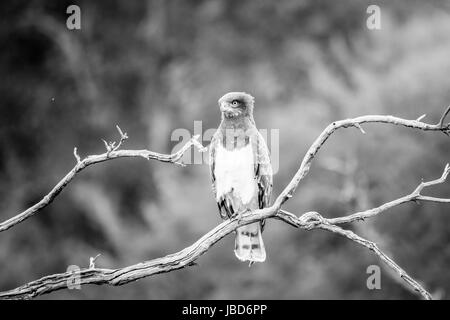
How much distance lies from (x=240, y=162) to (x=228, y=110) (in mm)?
378

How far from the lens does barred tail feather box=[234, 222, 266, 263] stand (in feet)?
15.7

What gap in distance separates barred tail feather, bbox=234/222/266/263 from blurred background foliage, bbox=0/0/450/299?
3.50 m

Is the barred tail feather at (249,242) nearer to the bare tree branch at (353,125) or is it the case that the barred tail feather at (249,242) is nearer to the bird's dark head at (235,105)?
the bird's dark head at (235,105)

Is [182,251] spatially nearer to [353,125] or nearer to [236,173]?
[353,125]

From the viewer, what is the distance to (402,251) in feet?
34.3

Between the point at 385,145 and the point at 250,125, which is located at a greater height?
the point at 385,145

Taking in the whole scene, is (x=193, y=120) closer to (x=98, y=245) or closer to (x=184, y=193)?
(x=184, y=193)

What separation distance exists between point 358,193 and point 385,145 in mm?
2005

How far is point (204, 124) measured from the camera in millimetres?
12031

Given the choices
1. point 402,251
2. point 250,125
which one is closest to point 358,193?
point 402,251

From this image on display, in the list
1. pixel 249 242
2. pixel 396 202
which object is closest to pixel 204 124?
pixel 249 242

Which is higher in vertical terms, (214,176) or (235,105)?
(235,105)

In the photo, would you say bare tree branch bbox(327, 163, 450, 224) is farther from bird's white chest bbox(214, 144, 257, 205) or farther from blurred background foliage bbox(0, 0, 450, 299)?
blurred background foliage bbox(0, 0, 450, 299)

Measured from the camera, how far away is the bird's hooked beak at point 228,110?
4270mm
